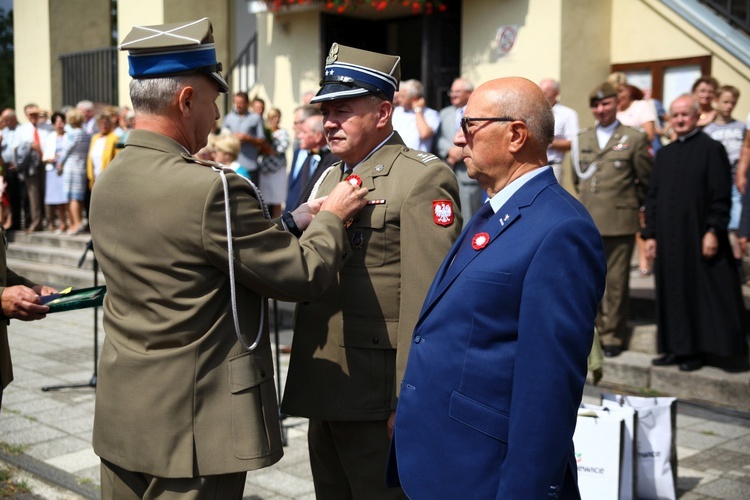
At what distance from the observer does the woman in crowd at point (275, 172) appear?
12258 millimetres

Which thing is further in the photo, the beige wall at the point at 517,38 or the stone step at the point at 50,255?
the stone step at the point at 50,255

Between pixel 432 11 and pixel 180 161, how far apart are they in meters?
10.3

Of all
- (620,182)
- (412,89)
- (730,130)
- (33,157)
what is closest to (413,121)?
(412,89)

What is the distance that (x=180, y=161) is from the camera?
258 centimetres

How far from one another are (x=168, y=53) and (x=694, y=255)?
5.25m

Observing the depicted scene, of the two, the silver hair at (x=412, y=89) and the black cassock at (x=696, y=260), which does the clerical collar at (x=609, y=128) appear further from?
the silver hair at (x=412, y=89)

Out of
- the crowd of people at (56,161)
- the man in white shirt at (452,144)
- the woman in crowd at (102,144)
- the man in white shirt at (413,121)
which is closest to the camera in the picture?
the man in white shirt at (452,144)

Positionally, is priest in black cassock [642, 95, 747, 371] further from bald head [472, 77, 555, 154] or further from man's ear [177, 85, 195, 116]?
man's ear [177, 85, 195, 116]

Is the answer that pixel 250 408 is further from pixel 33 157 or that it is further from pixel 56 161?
pixel 33 157

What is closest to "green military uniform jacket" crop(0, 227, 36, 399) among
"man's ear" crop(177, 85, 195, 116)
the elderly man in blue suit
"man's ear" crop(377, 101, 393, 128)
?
"man's ear" crop(177, 85, 195, 116)

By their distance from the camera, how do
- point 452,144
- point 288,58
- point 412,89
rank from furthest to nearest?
1. point 288,58
2. point 412,89
3. point 452,144

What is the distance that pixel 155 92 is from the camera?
2.61 meters

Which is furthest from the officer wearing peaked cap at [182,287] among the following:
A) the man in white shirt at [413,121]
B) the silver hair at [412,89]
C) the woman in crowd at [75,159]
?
the woman in crowd at [75,159]

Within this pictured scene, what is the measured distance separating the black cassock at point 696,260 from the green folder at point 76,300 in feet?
16.2
